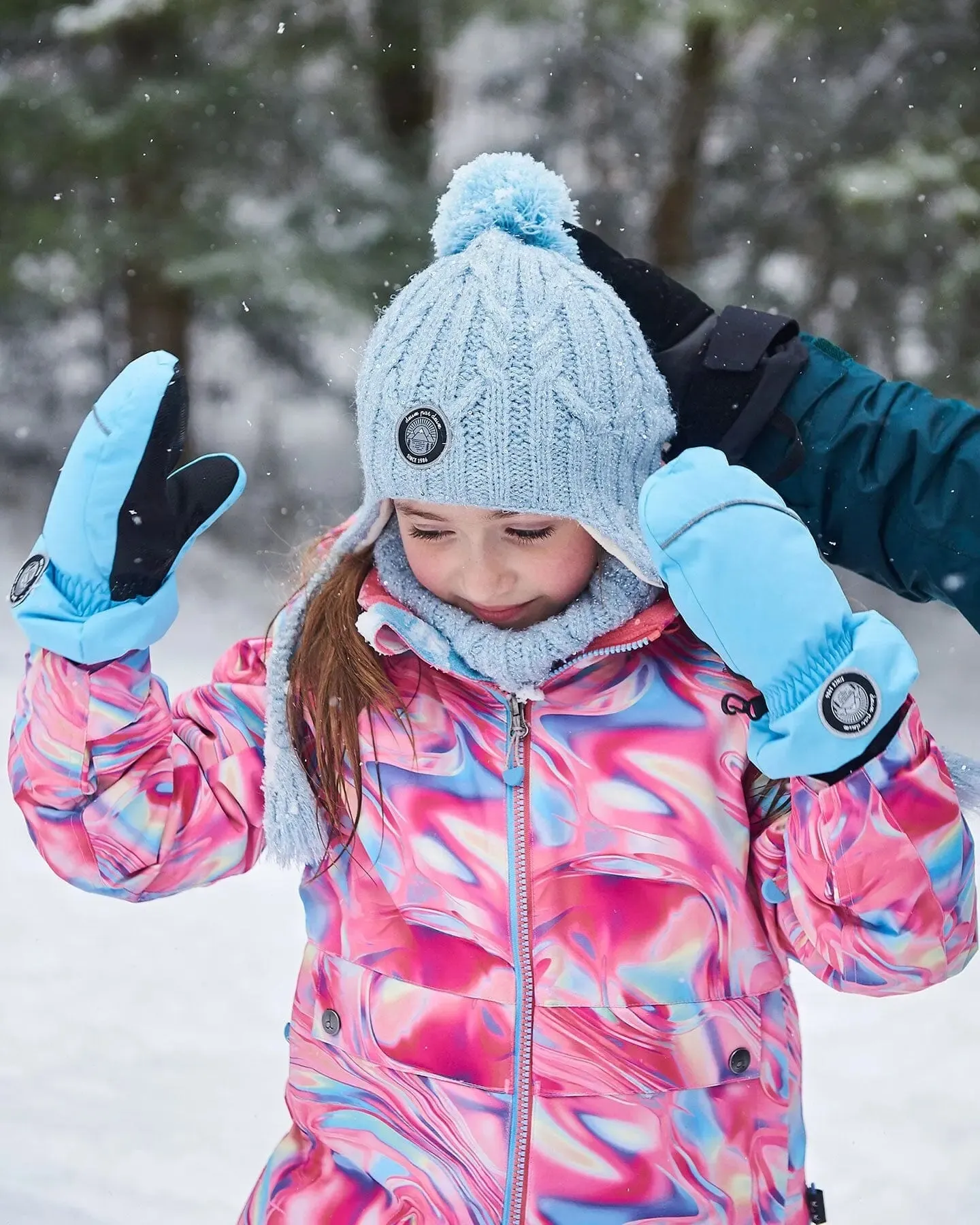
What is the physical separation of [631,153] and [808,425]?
173 inches

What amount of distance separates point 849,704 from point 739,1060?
1.91 feet

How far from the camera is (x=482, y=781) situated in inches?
62.4

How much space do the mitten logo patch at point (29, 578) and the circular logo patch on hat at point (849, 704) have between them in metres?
0.86

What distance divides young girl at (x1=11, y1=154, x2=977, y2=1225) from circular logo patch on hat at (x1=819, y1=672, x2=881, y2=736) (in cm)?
29

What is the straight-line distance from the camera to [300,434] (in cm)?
688

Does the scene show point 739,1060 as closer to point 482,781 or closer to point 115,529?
point 482,781

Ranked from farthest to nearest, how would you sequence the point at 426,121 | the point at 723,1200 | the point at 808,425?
the point at 426,121 → the point at 808,425 → the point at 723,1200

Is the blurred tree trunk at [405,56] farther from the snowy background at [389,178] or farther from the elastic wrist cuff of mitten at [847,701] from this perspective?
the elastic wrist cuff of mitten at [847,701]

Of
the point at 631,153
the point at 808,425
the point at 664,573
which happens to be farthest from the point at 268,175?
the point at 664,573

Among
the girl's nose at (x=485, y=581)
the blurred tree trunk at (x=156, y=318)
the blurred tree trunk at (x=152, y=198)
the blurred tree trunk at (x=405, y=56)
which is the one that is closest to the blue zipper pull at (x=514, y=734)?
the girl's nose at (x=485, y=581)

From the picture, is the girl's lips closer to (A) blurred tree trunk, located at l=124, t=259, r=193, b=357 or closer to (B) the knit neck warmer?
(B) the knit neck warmer

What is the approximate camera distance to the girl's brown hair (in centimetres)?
161

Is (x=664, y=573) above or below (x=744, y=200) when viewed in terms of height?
below

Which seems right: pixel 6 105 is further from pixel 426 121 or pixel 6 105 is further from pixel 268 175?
pixel 426 121
